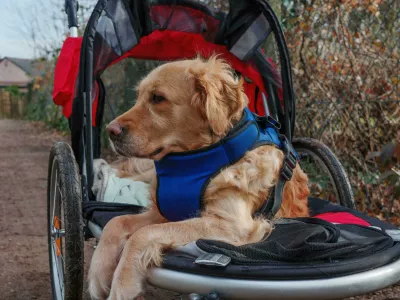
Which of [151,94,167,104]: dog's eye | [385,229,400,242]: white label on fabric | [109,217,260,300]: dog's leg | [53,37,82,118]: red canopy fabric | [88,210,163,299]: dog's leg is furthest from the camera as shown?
[53,37,82,118]: red canopy fabric

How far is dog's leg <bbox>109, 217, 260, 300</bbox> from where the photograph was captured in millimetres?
2229

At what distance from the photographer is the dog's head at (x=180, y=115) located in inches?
102

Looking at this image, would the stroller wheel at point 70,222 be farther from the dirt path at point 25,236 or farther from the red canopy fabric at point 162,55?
the dirt path at point 25,236

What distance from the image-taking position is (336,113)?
191 inches

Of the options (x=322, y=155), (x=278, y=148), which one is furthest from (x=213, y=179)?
(x=322, y=155)

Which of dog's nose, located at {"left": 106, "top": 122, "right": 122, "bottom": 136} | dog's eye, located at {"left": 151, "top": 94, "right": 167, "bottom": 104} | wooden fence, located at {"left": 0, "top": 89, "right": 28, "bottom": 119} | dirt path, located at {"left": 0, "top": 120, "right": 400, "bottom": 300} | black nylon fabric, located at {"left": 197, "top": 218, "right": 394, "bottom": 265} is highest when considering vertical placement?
dog's eye, located at {"left": 151, "top": 94, "right": 167, "bottom": 104}

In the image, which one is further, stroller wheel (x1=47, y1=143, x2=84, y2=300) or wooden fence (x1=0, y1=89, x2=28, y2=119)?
wooden fence (x1=0, y1=89, x2=28, y2=119)

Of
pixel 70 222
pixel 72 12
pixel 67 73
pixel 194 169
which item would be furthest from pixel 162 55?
pixel 70 222

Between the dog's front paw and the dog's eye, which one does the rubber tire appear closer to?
the dog's eye

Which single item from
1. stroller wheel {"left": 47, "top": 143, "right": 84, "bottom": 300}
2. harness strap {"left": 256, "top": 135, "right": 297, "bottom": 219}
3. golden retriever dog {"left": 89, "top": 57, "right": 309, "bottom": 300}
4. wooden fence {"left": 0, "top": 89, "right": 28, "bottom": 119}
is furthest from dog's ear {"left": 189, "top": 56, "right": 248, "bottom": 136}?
wooden fence {"left": 0, "top": 89, "right": 28, "bottom": 119}

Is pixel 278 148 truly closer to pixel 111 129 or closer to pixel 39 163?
pixel 111 129

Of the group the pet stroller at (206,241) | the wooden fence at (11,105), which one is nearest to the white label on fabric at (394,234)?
the pet stroller at (206,241)

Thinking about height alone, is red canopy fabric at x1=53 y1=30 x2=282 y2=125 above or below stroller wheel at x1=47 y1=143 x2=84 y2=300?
above

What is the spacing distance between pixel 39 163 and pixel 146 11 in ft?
22.2
